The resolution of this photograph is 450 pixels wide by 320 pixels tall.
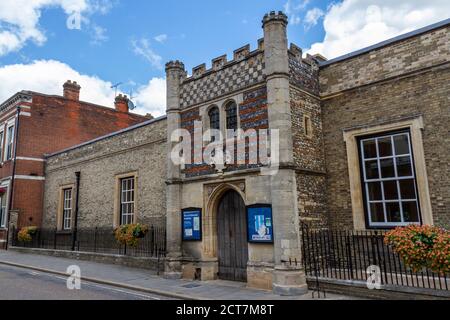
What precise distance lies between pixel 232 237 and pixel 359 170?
14.1 feet

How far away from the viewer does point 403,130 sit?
9641 mm

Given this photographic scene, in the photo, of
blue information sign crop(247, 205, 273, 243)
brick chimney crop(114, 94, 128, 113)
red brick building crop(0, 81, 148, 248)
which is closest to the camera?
blue information sign crop(247, 205, 273, 243)

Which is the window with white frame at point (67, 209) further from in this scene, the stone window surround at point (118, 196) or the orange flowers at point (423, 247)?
the orange flowers at point (423, 247)

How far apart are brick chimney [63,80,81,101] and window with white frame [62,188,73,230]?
838 centimetres

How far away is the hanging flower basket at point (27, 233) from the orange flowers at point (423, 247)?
63.2 ft

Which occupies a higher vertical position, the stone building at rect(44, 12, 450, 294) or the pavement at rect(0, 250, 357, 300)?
the stone building at rect(44, 12, 450, 294)

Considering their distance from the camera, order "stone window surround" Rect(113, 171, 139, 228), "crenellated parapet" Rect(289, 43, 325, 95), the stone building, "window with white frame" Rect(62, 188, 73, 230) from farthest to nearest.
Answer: "window with white frame" Rect(62, 188, 73, 230) → "stone window surround" Rect(113, 171, 139, 228) → "crenellated parapet" Rect(289, 43, 325, 95) → the stone building

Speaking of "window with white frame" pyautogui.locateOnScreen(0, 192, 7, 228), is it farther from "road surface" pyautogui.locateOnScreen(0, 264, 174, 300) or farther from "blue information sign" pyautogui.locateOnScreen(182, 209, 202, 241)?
"blue information sign" pyautogui.locateOnScreen(182, 209, 202, 241)

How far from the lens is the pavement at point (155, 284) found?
28.5 ft

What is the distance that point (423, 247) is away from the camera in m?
6.92

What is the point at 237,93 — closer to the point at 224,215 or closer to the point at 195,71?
the point at 195,71

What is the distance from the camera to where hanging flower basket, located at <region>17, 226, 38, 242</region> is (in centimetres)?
1970

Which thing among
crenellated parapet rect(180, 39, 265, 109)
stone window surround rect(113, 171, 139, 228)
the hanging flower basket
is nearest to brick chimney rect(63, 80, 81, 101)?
the hanging flower basket
